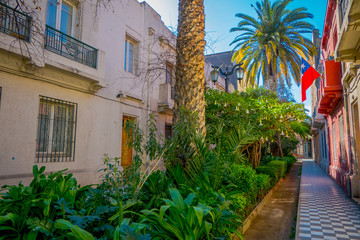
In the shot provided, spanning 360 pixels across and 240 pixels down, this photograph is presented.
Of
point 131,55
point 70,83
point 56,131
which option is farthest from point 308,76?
point 56,131

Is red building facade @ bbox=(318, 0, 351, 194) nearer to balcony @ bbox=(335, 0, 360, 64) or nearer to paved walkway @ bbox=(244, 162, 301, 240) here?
balcony @ bbox=(335, 0, 360, 64)

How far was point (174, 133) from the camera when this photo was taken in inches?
191

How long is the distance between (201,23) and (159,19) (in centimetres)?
784

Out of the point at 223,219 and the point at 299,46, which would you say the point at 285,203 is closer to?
the point at 223,219

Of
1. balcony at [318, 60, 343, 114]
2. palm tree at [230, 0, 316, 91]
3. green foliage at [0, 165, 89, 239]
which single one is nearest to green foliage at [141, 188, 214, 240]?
green foliage at [0, 165, 89, 239]

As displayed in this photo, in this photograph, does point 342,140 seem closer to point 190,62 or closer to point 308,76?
point 308,76

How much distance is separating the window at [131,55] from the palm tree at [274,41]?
852 centimetres

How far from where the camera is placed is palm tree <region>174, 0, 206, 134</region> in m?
5.53

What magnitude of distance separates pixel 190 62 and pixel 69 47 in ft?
15.0

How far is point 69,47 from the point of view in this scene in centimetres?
799

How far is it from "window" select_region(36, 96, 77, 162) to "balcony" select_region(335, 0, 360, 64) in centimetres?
781

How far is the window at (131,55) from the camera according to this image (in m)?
11.2

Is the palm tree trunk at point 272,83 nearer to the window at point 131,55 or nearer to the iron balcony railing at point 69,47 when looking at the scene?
the window at point 131,55

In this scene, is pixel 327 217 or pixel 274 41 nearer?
pixel 327 217
